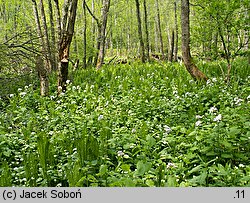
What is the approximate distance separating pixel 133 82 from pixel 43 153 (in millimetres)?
4929

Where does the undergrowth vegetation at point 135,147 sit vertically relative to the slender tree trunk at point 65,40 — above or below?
below

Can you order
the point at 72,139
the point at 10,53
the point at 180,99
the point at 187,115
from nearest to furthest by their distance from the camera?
the point at 72,139, the point at 187,115, the point at 180,99, the point at 10,53

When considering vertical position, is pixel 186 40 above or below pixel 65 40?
below

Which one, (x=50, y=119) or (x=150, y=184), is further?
(x=50, y=119)

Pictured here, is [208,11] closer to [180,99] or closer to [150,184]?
[180,99]

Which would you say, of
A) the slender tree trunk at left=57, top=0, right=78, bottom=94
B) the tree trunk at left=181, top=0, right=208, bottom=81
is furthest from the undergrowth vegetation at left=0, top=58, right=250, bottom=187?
the slender tree trunk at left=57, top=0, right=78, bottom=94

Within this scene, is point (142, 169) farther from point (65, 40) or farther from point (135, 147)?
point (65, 40)

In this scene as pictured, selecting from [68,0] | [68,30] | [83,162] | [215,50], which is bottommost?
[83,162]

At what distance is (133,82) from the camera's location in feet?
26.9

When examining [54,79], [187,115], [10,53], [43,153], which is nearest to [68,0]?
[10,53]

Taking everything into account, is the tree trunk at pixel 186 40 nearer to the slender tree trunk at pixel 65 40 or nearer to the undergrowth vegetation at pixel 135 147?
the undergrowth vegetation at pixel 135 147

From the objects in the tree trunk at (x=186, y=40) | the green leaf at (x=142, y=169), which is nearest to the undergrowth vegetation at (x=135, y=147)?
the green leaf at (x=142, y=169)

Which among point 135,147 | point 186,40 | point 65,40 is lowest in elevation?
point 135,147

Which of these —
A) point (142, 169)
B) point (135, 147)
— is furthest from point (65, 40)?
point (142, 169)
